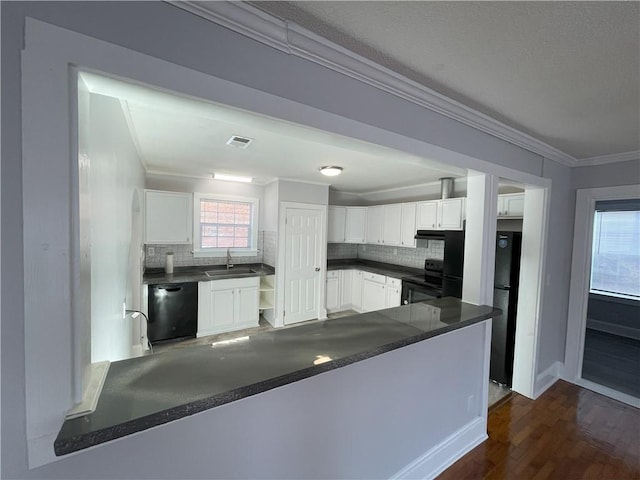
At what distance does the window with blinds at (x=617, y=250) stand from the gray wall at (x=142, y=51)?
5.15 meters

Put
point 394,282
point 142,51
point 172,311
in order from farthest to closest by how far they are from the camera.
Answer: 1. point 394,282
2. point 172,311
3. point 142,51

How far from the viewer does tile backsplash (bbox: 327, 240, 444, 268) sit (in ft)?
14.2

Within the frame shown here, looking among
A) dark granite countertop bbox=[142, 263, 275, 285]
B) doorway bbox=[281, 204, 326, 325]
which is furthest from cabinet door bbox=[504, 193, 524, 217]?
dark granite countertop bbox=[142, 263, 275, 285]

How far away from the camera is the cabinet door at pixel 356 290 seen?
5037 millimetres

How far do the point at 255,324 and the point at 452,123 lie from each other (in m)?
3.87

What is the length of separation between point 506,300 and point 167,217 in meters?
4.53

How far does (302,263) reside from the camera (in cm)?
449

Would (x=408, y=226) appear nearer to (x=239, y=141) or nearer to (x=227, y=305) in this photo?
(x=239, y=141)

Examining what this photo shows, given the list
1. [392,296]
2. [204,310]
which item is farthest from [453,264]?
[204,310]

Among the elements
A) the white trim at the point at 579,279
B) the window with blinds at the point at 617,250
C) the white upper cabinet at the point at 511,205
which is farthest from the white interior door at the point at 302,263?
the window with blinds at the point at 617,250

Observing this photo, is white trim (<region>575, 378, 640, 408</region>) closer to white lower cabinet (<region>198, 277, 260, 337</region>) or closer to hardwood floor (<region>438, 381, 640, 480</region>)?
hardwood floor (<region>438, 381, 640, 480</region>)

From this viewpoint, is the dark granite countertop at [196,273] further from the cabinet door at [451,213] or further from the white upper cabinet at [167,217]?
the cabinet door at [451,213]

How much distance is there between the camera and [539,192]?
252 centimetres

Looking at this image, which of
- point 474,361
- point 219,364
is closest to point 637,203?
point 474,361
